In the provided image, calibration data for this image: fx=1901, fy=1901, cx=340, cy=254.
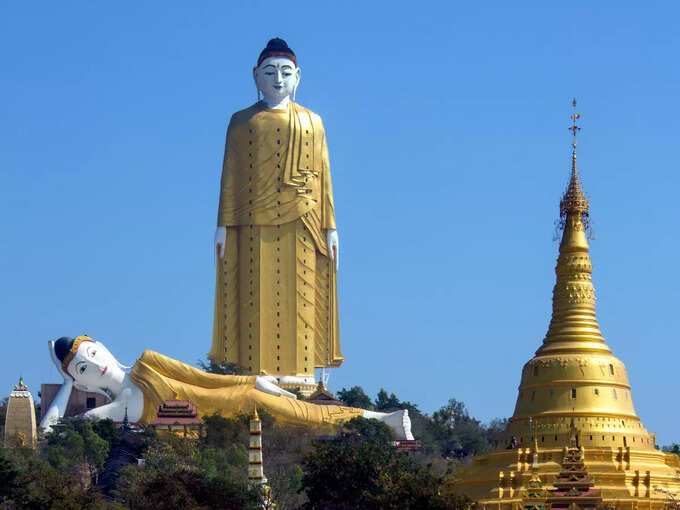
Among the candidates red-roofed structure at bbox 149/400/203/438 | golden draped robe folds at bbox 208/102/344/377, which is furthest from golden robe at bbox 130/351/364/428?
golden draped robe folds at bbox 208/102/344/377

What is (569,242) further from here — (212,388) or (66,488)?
(212,388)

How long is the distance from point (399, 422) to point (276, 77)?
14072 millimetres

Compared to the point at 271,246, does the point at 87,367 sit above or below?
below

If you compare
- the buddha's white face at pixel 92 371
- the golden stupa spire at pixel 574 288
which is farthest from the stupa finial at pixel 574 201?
the buddha's white face at pixel 92 371

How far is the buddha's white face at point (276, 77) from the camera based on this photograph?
2657 inches

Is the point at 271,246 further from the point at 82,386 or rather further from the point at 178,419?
the point at 178,419

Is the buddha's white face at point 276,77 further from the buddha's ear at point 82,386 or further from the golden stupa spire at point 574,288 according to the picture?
the golden stupa spire at point 574,288

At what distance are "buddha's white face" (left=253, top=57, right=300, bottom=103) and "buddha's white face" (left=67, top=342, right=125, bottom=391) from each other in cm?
1168

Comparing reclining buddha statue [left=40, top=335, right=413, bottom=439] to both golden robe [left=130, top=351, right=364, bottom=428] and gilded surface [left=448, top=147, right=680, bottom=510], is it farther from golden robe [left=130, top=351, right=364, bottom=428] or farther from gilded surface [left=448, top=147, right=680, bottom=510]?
gilded surface [left=448, top=147, right=680, bottom=510]

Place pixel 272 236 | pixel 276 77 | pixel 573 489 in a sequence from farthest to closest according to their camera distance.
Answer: pixel 272 236 < pixel 276 77 < pixel 573 489

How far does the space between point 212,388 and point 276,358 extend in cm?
552

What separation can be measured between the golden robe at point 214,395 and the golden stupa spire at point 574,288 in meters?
16.9

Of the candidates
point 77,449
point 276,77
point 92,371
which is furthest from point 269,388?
point 276,77

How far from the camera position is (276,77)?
6756cm
